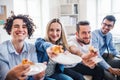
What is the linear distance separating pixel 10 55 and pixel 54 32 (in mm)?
528

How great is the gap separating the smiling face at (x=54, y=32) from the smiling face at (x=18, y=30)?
0.33 m

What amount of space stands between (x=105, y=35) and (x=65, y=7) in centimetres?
234

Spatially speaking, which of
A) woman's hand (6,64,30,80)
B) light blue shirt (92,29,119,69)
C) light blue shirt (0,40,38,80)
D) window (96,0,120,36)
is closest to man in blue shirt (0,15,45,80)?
light blue shirt (0,40,38,80)

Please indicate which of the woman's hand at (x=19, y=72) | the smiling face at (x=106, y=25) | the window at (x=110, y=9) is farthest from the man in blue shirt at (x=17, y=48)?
the window at (x=110, y=9)

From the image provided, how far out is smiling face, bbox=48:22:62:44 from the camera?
2.04m

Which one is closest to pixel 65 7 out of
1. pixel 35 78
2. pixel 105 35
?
pixel 105 35

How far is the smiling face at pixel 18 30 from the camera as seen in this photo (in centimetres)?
174

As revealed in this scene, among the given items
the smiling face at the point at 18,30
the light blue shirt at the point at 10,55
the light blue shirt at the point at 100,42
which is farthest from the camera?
the light blue shirt at the point at 100,42

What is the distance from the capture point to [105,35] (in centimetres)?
A: 292

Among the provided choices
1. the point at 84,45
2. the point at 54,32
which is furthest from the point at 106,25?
the point at 54,32

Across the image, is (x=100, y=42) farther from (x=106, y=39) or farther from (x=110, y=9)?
(x=110, y=9)

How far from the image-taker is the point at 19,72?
138 centimetres

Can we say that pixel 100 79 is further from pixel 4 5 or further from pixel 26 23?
pixel 4 5

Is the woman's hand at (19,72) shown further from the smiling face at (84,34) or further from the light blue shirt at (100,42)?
the light blue shirt at (100,42)
